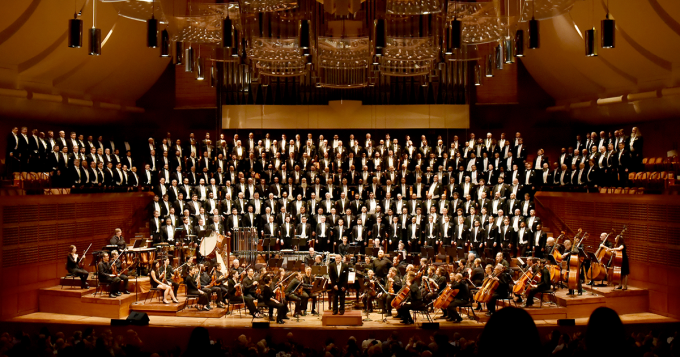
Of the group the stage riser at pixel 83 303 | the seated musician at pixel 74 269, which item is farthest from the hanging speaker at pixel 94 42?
the seated musician at pixel 74 269

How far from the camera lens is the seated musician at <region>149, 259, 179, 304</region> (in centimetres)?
866

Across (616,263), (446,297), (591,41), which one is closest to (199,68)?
(446,297)

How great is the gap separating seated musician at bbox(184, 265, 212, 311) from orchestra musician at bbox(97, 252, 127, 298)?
3.42 ft

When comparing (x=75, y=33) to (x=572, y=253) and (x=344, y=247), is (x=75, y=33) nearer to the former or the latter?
(x=344, y=247)

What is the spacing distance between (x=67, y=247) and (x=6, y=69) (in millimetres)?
2988

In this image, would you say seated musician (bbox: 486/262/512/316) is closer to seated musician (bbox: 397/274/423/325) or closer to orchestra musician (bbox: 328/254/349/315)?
seated musician (bbox: 397/274/423/325)

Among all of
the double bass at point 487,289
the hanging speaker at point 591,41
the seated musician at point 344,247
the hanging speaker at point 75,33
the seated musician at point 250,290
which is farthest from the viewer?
the seated musician at point 344,247

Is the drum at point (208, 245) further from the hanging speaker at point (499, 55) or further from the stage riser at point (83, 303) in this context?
the hanging speaker at point (499, 55)

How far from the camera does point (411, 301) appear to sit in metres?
7.93

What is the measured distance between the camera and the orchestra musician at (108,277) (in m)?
8.77


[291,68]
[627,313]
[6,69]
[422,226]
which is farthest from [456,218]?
[6,69]

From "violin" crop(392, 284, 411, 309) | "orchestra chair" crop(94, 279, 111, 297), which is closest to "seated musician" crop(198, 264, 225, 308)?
"orchestra chair" crop(94, 279, 111, 297)

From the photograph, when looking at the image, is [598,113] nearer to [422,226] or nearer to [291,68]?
[422,226]

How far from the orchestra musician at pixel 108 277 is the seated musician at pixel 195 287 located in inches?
41.1
